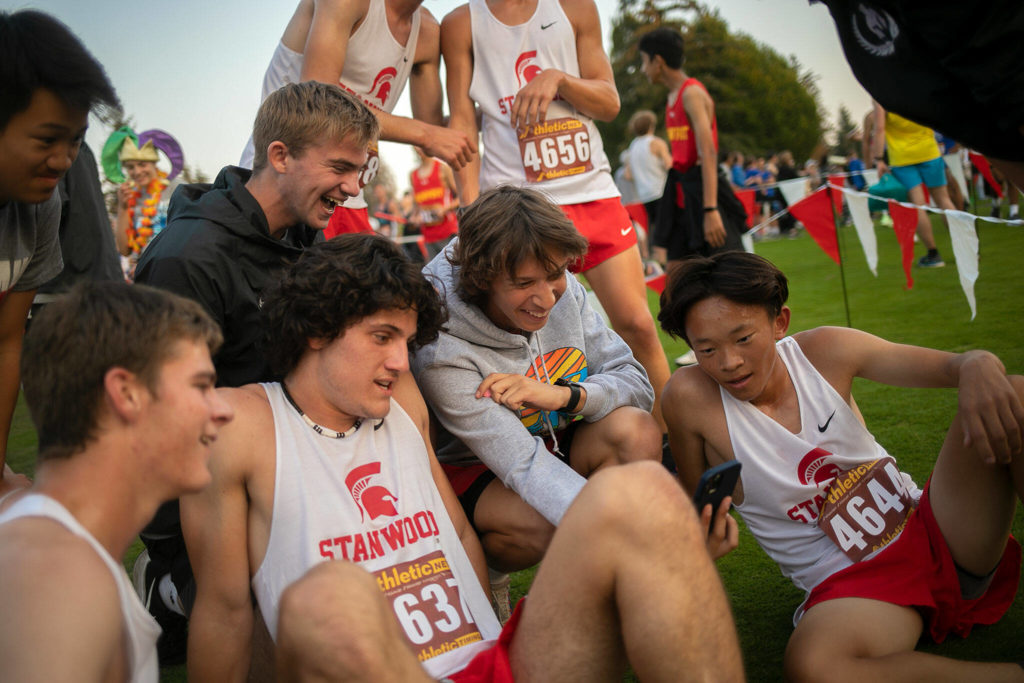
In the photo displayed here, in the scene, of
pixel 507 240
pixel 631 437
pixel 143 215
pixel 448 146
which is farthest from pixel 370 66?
pixel 143 215

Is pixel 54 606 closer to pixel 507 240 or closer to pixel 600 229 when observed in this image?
pixel 507 240

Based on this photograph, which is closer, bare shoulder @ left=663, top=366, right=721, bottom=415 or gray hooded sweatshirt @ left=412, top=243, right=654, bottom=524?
gray hooded sweatshirt @ left=412, top=243, right=654, bottom=524

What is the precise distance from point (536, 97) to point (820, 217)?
3305 millimetres

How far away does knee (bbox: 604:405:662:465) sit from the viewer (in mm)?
2545

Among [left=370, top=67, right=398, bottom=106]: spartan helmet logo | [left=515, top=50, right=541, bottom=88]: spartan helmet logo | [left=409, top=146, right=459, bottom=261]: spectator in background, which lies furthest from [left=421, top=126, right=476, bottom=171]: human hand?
[left=409, top=146, right=459, bottom=261]: spectator in background

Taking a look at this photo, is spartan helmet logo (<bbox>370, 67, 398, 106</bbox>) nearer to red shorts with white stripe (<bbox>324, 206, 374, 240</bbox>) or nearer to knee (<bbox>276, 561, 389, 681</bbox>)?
red shorts with white stripe (<bbox>324, 206, 374, 240</bbox>)

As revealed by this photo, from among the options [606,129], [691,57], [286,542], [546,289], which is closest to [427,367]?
[546,289]

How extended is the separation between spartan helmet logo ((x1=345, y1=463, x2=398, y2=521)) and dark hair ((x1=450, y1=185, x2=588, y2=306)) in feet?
2.49

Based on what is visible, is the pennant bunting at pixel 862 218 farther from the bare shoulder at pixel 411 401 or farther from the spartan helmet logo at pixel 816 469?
the bare shoulder at pixel 411 401

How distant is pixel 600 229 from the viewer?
12.1 ft

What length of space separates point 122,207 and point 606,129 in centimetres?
3881

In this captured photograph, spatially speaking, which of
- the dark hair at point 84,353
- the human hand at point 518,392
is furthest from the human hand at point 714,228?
the dark hair at point 84,353

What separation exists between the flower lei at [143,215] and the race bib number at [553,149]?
216 inches

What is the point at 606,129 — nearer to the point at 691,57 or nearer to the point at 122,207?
the point at 691,57
